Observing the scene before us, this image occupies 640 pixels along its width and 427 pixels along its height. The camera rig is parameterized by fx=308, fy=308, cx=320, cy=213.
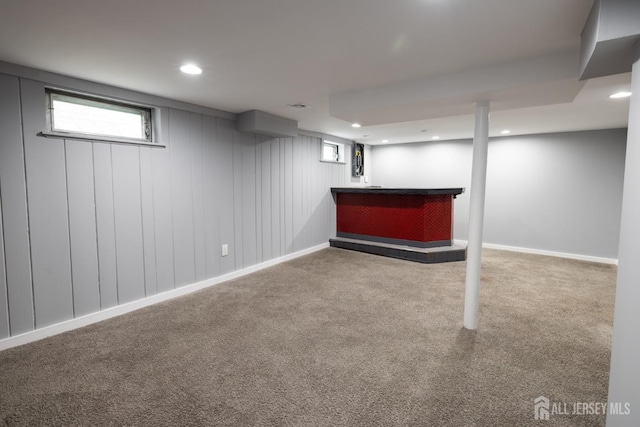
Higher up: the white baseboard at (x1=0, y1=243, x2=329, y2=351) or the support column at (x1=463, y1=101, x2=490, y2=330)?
the support column at (x1=463, y1=101, x2=490, y2=330)

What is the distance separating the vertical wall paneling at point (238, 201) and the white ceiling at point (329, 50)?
797 mm

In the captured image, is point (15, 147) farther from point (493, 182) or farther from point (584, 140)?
point (584, 140)

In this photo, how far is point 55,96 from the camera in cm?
264

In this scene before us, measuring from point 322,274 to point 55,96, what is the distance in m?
3.39

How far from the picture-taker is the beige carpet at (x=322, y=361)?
1.74m

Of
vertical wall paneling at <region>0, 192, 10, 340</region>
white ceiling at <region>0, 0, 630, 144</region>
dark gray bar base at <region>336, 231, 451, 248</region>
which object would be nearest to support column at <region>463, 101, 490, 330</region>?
white ceiling at <region>0, 0, 630, 144</region>

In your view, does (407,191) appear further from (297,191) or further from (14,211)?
(14,211)

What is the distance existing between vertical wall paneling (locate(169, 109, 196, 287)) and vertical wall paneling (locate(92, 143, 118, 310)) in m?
0.63

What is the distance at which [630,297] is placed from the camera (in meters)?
1.19

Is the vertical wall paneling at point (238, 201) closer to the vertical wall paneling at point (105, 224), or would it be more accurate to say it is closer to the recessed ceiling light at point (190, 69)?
the vertical wall paneling at point (105, 224)

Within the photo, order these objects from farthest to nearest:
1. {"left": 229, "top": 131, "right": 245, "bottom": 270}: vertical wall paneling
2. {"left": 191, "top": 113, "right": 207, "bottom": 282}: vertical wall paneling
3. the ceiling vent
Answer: {"left": 229, "top": 131, "right": 245, "bottom": 270}: vertical wall paneling < the ceiling vent < {"left": 191, "top": 113, "right": 207, "bottom": 282}: vertical wall paneling

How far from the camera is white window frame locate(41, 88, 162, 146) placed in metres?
2.59

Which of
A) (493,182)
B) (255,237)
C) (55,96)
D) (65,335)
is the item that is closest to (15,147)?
(55,96)

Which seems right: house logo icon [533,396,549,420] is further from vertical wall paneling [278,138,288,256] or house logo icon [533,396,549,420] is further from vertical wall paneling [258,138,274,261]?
vertical wall paneling [278,138,288,256]
